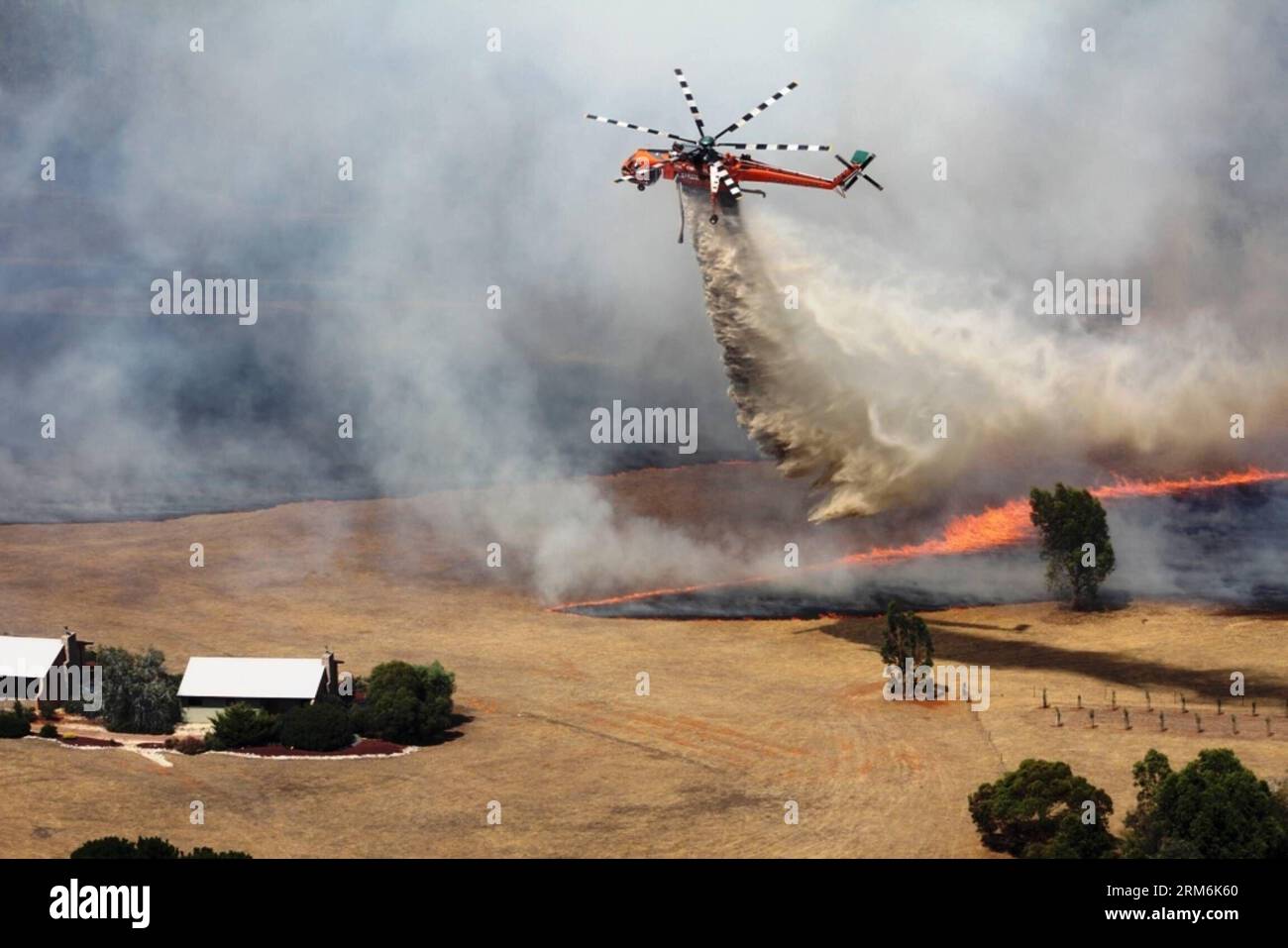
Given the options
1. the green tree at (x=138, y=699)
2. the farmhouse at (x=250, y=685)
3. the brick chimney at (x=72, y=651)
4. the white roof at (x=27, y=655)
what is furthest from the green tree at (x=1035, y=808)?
the brick chimney at (x=72, y=651)

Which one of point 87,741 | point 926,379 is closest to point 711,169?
point 926,379

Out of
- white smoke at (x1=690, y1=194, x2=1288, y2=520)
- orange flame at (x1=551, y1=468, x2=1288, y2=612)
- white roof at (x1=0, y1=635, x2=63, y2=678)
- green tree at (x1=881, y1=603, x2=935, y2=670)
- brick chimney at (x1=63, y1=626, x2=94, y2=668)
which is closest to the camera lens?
white roof at (x1=0, y1=635, x2=63, y2=678)

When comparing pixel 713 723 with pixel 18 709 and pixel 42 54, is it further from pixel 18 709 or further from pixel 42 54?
pixel 42 54

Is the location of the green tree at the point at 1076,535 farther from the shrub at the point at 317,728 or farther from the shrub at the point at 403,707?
the shrub at the point at 317,728

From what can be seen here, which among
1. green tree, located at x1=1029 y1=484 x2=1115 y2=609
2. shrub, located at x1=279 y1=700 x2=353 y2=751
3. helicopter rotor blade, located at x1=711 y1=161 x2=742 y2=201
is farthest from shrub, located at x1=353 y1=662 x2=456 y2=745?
green tree, located at x1=1029 y1=484 x2=1115 y2=609

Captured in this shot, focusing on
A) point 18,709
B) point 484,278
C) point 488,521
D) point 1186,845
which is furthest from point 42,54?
point 1186,845

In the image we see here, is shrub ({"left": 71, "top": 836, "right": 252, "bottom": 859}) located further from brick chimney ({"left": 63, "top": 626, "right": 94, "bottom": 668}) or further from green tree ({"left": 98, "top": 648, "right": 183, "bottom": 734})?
brick chimney ({"left": 63, "top": 626, "right": 94, "bottom": 668})
